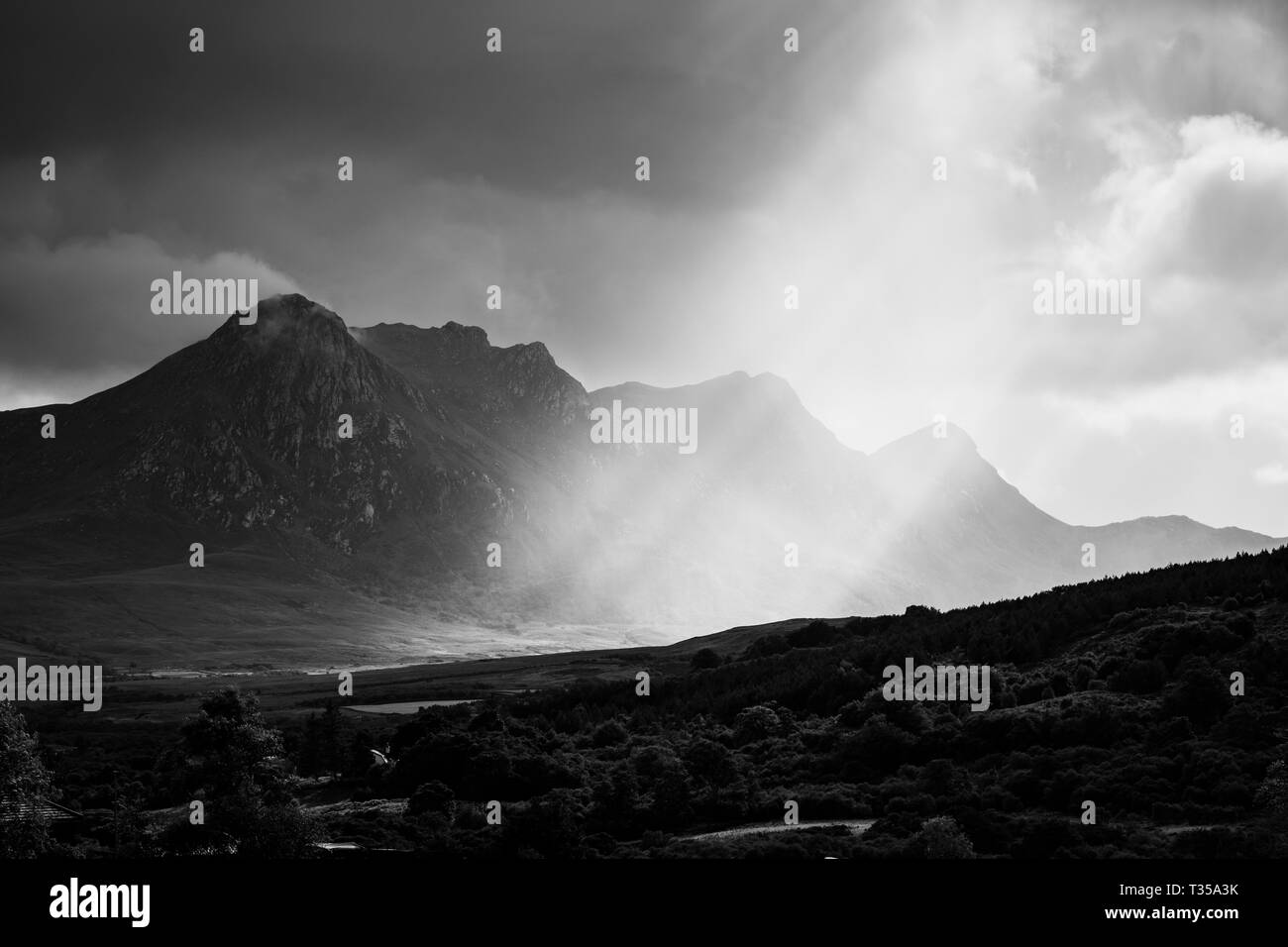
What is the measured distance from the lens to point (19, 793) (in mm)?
46250

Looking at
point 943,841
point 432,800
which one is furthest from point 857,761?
point 943,841

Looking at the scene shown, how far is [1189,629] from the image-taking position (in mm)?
73688

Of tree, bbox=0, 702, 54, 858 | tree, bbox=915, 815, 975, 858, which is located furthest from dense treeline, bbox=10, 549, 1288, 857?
tree, bbox=0, 702, 54, 858

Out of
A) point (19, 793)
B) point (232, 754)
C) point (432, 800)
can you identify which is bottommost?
point (432, 800)

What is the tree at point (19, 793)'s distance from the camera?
1735 inches

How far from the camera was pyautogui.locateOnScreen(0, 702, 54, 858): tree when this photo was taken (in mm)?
44062

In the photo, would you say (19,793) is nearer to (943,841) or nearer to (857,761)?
(943,841)

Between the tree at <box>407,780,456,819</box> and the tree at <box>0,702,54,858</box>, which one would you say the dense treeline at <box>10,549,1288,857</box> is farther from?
the tree at <box>0,702,54,858</box>

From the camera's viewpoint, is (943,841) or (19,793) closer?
(943,841)

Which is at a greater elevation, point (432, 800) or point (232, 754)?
point (232, 754)

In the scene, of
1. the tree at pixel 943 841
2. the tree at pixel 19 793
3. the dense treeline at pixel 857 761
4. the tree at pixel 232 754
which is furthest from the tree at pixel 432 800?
the tree at pixel 943 841
